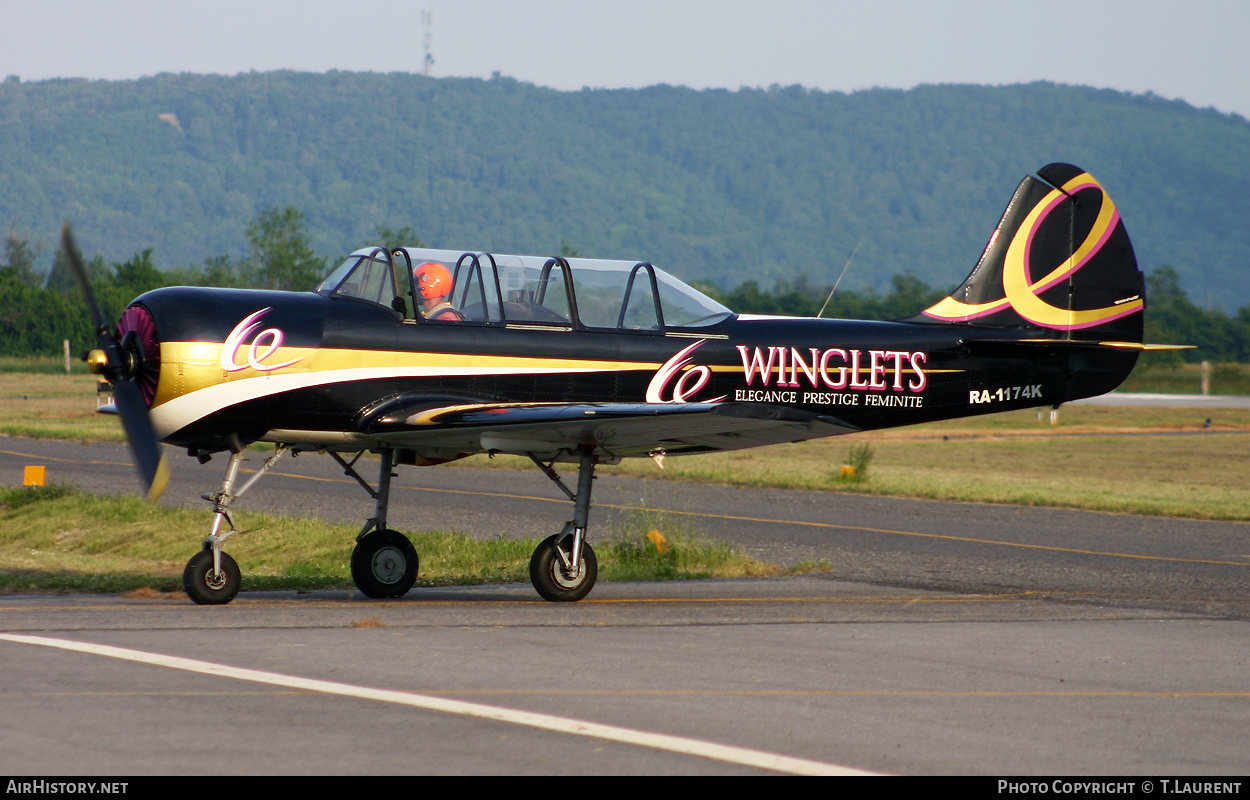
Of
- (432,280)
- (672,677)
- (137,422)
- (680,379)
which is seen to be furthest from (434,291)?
(672,677)

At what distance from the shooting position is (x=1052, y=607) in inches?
431

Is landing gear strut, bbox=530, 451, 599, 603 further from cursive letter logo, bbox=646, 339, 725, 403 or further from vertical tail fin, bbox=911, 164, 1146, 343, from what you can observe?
vertical tail fin, bbox=911, 164, 1146, 343

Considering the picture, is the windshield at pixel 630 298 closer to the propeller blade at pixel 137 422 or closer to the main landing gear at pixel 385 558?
the main landing gear at pixel 385 558

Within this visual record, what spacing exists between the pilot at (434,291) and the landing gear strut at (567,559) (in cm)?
163

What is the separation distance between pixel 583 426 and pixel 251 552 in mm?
7650

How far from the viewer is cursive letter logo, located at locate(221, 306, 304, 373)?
988cm

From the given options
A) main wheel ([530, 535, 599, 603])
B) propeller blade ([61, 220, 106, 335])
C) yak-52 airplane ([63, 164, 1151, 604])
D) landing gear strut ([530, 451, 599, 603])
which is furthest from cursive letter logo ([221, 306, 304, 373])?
main wheel ([530, 535, 599, 603])

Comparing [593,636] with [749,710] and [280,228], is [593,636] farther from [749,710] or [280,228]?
[280,228]

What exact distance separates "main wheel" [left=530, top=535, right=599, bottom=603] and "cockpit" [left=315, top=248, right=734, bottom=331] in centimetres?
191

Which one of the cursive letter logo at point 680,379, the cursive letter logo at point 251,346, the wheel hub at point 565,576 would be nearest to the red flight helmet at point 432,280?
the cursive letter logo at point 251,346

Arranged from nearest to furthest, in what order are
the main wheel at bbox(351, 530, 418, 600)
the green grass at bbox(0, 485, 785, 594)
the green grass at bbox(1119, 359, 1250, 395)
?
the main wheel at bbox(351, 530, 418, 600) → the green grass at bbox(0, 485, 785, 594) → the green grass at bbox(1119, 359, 1250, 395)

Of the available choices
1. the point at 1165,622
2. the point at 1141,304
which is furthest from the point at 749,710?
the point at 1141,304

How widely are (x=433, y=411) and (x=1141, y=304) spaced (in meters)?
7.55

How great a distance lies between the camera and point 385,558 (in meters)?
11.4
